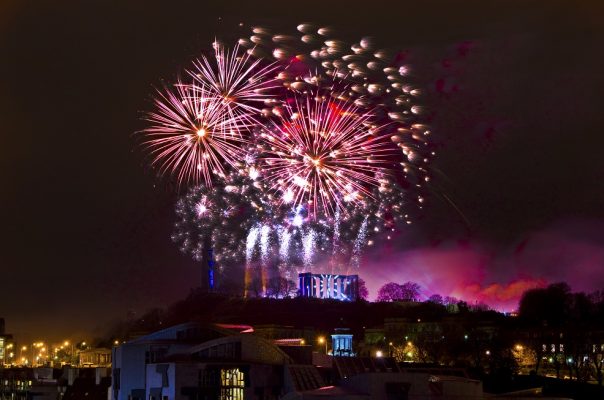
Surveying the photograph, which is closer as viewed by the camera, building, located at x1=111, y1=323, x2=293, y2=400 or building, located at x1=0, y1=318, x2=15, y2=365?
building, located at x1=111, y1=323, x2=293, y2=400

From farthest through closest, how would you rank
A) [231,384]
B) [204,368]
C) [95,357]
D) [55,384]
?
[95,357] < [55,384] < [231,384] < [204,368]

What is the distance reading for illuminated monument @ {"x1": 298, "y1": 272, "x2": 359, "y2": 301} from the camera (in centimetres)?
15550

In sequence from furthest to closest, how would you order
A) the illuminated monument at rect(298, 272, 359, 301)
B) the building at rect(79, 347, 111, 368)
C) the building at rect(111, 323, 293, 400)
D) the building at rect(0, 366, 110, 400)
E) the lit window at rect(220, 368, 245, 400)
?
the illuminated monument at rect(298, 272, 359, 301), the building at rect(79, 347, 111, 368), the building at rect(0, 366, 110, 400), the lit window at rect(220, 368, 245, 400), the building at rect(111, 323, 293, 400)

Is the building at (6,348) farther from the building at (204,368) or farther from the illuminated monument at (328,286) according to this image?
the building at (204,368)

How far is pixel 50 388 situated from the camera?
95250 mm

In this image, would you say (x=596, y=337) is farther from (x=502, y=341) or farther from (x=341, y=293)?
(x=341, y=293)

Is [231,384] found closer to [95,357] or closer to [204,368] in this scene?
[204,368]

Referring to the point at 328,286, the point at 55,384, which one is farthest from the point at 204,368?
the point at 328,286

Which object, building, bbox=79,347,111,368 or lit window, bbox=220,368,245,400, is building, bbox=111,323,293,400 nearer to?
lit window, bbox=220,368,245,400

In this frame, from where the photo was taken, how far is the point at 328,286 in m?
157

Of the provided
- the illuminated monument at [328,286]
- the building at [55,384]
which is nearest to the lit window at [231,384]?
the building at [55,384]

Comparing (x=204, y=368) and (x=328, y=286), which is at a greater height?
(x=328, y=286)

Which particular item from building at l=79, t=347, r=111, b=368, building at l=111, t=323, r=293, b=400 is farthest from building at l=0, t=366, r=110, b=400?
building at l=79, t=347, r=111, b=368

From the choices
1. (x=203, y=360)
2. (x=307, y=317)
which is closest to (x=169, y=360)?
(x=203, y=360)
